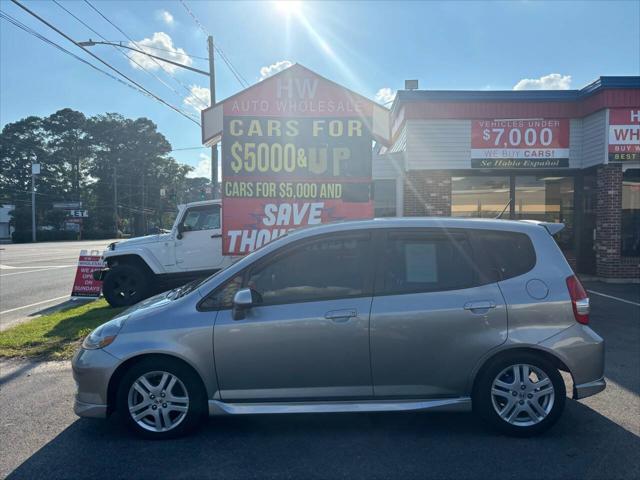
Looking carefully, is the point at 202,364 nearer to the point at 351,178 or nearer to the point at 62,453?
the point at 62,453

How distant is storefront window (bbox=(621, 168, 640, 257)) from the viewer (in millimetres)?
12953

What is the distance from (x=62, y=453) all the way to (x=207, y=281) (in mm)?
1669

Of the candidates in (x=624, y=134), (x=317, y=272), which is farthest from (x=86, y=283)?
(x=624, y=134)

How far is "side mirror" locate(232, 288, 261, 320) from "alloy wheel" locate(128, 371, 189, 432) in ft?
2.34

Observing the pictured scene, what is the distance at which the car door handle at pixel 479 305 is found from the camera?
12.3ft

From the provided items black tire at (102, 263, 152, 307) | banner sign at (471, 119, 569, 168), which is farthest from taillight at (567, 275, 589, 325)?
banner sign at (471, 119, 569, 168)

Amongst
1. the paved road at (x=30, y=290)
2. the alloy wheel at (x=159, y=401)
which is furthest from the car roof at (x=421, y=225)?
the paved road at (x=30, y=290)

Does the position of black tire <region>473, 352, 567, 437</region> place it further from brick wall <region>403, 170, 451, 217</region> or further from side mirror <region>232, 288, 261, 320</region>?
brick wall <region>403, 170, 451, 217</region>

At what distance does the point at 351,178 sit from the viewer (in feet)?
26.6

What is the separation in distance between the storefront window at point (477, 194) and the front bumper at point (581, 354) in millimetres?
10091

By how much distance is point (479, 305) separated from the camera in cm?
377

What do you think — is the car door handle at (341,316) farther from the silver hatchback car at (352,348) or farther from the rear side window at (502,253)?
the rear side window at (502,253)

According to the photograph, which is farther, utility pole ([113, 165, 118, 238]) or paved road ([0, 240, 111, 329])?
utility pole ([113, 165, 118, 238])

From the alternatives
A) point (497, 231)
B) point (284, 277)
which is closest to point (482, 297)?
point (497, 231)
